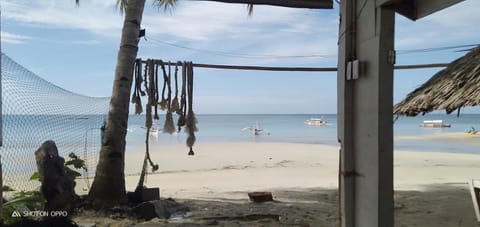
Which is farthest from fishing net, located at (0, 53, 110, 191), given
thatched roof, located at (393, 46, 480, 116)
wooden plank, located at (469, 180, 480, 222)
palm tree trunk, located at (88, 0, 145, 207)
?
wooden plank, located at (469, 180, 480, 222)

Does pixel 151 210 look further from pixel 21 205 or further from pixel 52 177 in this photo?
pixel 21 205

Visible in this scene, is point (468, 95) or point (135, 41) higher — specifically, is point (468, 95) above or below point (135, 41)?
below

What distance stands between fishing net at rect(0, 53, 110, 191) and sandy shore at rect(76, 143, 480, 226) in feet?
6.20

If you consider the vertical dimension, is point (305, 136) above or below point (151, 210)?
below

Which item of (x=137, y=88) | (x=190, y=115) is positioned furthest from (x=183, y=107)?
(x=137, y=88)

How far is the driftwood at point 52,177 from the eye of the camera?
4.22 metres

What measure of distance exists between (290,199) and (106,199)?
2.82 metres

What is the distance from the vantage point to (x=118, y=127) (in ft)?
17.9

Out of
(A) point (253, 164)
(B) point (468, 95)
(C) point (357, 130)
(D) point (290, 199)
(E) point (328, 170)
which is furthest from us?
(A) point (253, 164)

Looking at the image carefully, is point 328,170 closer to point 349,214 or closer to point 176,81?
point 176,81

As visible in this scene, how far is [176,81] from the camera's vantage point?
527 cm

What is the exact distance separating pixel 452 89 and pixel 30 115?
191 inches

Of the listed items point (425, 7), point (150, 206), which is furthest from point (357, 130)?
point (150, 206)

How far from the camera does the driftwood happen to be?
4223 mm
